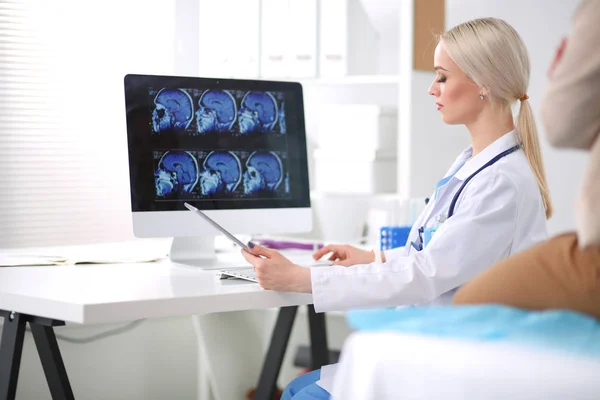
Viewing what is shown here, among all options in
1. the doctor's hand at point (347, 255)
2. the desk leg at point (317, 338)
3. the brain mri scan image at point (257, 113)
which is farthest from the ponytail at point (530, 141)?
the desk leg at point (317, 338)

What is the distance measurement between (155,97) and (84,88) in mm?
595

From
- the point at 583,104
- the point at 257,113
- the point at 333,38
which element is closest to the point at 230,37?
the point at 333,38

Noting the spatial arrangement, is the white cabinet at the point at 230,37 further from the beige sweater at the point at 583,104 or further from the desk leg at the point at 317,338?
the beige sweater at the point at 583,104

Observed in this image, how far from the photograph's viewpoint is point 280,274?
163cm

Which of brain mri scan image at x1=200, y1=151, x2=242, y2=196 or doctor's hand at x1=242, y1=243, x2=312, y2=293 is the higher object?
brain mri scan image at x1=200, y1=151, x2=242, y2=196

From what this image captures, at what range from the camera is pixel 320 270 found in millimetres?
1599

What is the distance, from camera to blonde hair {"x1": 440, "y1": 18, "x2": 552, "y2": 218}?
1.67 m

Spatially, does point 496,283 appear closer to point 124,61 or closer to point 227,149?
point 227,149

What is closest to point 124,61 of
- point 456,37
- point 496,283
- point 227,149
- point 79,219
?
point 79,219

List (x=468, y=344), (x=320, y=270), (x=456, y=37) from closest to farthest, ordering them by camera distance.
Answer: (x=468, y=344)
(x=320, y=270)
(x=456, y=37)

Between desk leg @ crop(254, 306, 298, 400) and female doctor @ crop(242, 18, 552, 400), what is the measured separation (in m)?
0.25

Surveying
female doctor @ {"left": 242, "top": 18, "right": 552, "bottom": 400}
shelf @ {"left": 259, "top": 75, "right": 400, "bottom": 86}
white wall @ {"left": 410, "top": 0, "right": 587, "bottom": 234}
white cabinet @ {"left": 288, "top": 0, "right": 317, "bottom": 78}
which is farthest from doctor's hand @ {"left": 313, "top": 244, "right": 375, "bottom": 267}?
white wall @ {"left": 410, "top": 0, "right": 587, "bottom": 234}

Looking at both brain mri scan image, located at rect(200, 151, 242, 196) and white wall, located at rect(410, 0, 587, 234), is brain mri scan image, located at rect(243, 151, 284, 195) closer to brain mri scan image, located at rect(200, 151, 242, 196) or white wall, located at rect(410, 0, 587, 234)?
brain mri scan image, located at rect(200, 151, 242, 196)

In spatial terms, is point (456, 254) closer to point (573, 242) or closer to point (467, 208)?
point (467, 208)
